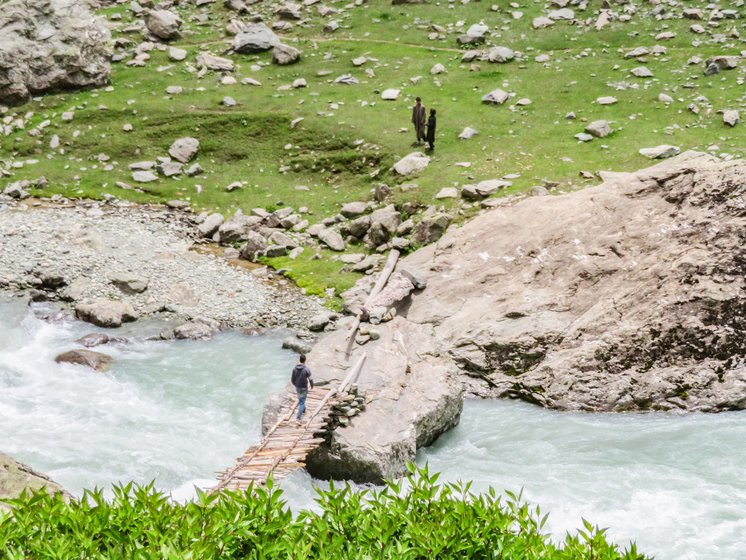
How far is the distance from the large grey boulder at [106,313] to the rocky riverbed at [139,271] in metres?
0.36

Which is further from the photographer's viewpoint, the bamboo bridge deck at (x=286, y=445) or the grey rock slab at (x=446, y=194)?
the grey rock slab at (x=446, y=194)

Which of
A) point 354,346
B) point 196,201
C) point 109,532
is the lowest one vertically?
point 196,201

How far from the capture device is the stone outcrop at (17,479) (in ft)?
50.0

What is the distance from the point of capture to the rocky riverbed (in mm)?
31406

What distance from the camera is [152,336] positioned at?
29312 millimetres

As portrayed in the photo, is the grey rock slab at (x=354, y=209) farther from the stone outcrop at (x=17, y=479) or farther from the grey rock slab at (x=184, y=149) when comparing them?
the stone outcrop at (x=17, y=479)

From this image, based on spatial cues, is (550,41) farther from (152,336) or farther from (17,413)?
(17,413)

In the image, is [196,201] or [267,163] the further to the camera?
[267,163]

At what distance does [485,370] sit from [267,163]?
2324 cm

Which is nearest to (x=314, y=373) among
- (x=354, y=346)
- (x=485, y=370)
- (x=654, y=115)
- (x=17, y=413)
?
(x=354, y=346)

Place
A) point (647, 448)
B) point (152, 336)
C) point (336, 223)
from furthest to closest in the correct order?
point (336, 223)
point (152, 336)
point (647, 448)

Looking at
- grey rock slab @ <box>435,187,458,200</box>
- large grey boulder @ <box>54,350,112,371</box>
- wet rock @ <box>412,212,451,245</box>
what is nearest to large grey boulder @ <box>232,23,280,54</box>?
grey rock slab @ <box>435,187,458,200</box>

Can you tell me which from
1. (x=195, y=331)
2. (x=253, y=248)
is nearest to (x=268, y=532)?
(x=195, y=331)

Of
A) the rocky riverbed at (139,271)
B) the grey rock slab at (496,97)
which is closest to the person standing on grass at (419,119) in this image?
the grey rock slab at (496,97)
